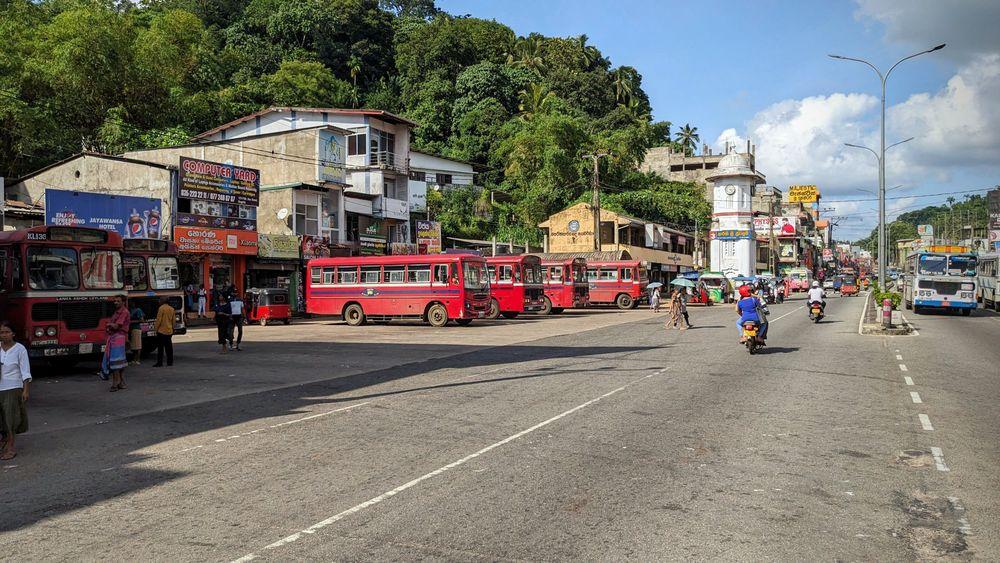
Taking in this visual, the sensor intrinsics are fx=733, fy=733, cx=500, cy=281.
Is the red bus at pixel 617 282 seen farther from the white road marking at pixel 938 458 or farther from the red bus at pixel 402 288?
the white road marking at pixel 938 458

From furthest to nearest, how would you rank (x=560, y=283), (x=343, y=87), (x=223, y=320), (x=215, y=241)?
(x=343, y=87) → (x=560, y=283) → (x=215, y=241) → (x=223, y=320)

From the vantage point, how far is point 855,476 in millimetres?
7227

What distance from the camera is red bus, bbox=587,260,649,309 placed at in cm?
4425

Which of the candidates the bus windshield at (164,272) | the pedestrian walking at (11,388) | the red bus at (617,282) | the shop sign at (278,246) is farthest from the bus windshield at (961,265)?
the pedestrian walking at (11,388)

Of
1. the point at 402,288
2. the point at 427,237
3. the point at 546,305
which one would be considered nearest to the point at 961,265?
the point at 546,305

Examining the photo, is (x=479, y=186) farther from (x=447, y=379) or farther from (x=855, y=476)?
(x=855, y=476)

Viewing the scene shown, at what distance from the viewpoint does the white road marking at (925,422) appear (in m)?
9.66

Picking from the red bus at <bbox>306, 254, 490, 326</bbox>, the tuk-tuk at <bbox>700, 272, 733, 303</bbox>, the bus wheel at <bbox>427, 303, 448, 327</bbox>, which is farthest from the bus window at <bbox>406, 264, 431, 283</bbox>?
the tuk-tuk at <bbox>700, 272, 733, 303</bbox>

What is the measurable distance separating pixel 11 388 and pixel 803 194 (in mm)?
154298

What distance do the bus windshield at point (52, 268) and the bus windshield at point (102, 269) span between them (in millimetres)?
210

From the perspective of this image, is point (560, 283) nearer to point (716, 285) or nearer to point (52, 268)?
point (716, 285)

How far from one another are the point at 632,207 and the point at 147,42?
138ft

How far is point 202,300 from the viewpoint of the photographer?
3291cm

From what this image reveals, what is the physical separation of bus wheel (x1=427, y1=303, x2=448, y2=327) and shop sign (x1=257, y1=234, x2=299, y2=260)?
36.3ft
